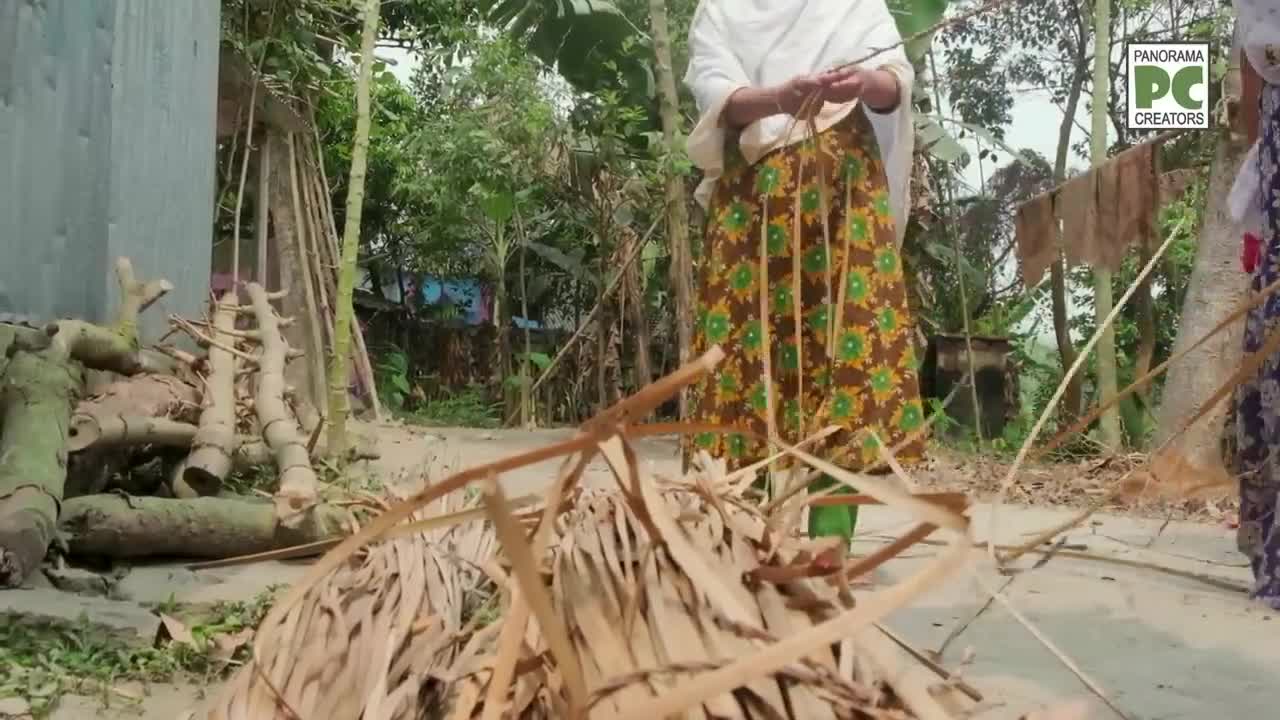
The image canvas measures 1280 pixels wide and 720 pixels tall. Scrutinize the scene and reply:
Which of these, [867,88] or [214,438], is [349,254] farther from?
[867,88]

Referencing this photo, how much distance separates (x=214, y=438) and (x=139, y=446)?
0.18m

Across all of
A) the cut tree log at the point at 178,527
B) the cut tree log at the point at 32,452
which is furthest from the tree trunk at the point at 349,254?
the cut tree log at the point at 178,527

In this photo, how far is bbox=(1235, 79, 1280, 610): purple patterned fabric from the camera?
1644 millimetres

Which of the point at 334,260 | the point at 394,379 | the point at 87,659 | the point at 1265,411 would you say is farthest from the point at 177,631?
the point at 394,379

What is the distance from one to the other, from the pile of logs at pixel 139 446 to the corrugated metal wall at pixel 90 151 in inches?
6.0

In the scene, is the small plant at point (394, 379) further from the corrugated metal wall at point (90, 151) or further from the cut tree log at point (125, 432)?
the cut tree log at point (125, 432)

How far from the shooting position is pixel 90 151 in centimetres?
280

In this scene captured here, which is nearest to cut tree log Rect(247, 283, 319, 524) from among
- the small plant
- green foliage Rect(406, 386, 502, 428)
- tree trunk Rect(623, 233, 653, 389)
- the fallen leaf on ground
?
the fallen leaf on ground

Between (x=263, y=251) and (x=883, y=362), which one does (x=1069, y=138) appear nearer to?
(x=263, y=251)

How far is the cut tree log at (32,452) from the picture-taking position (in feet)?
5.23

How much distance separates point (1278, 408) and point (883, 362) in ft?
1.87

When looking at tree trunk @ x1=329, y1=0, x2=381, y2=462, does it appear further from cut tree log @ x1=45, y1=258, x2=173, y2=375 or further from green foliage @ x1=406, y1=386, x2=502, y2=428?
green foliage @ x1=406, y1=386, x2=502, y2=428

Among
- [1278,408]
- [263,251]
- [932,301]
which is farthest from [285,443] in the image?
[932,301]

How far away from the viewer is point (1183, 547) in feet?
8.90
